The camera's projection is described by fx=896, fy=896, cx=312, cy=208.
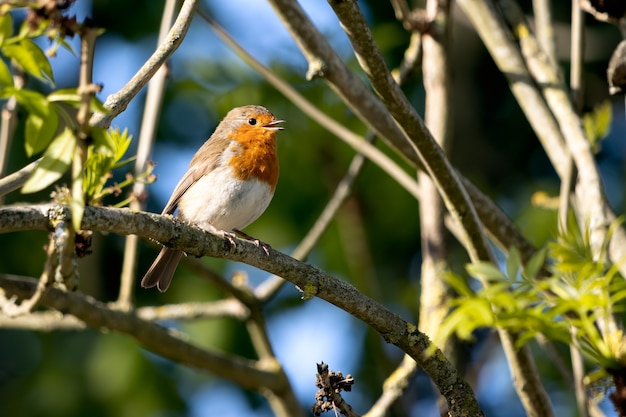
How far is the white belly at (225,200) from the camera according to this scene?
552cm

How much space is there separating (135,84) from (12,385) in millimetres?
5263

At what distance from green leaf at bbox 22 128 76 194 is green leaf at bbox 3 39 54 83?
21 centimetres

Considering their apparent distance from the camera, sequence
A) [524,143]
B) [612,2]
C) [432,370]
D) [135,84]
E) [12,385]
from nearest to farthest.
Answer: [135,84] < [432,370] < [612,2] < [12,385] < [524,143]

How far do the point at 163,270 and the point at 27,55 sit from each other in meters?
3.85

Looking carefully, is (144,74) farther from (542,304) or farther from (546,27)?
(546,27)

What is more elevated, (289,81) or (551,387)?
(289,81)

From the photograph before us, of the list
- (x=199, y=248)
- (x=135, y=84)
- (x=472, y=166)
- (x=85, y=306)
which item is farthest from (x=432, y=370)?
(x=472, y=166)

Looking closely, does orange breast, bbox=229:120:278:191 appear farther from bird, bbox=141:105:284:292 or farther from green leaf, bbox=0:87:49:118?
green leaf, bbox=0:87:49:118

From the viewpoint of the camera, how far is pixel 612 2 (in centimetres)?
415

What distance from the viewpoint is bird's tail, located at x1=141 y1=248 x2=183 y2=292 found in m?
5.89

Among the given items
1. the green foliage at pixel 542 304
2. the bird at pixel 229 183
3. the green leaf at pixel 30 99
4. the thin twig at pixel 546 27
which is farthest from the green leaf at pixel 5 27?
the thin twig at pixel 546 27

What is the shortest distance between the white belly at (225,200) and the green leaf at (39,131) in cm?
327

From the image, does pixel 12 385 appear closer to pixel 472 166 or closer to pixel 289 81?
pixel 289 81

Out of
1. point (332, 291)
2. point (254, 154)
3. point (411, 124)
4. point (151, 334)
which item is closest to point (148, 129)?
point (254, 154)
